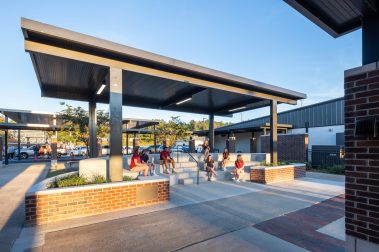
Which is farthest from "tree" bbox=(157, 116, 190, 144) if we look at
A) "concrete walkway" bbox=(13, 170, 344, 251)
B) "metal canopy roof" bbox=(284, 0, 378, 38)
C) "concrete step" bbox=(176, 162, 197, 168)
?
"metal canopy roof" bbox=(284, 0, 378, 38)

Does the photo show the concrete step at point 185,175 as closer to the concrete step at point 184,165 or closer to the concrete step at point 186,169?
the concrete step at point 186,169

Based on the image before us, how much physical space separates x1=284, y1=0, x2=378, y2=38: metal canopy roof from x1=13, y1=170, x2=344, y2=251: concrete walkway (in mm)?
3860

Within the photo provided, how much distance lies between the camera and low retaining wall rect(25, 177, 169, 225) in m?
5.06

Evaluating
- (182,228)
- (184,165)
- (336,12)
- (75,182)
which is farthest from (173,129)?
(336,12)

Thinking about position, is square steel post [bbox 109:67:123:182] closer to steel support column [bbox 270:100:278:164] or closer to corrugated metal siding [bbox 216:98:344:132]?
steel support column [bbox 270:100:278:164]

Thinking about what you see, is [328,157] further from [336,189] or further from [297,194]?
[297,194]

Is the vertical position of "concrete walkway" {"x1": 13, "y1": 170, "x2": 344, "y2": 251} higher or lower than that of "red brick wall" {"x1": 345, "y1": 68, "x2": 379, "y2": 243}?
lower

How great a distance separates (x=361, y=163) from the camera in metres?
2.90

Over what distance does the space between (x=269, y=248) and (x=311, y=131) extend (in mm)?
20751

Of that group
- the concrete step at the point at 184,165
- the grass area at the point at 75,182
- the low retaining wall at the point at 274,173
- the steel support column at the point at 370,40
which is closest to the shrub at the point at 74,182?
the grass area at the point at 75,182

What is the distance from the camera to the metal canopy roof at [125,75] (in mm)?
5613

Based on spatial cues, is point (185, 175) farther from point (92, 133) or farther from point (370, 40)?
point (370, 40)

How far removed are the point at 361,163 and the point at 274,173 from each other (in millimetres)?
7767

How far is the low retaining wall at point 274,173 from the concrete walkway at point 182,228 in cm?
241
